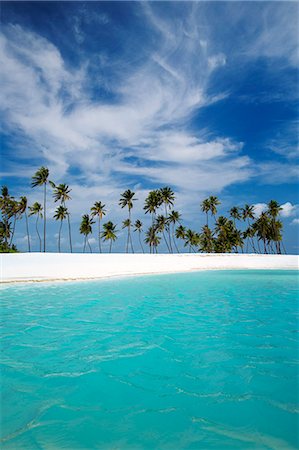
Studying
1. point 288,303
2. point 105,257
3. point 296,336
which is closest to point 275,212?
point 105,257

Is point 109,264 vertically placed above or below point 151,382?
above

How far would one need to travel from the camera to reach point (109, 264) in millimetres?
31703

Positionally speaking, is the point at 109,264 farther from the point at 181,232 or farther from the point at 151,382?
the point at 181,232

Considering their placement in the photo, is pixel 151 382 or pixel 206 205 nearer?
pixel 151 382

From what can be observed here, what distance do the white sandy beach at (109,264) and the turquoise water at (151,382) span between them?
1550 centimetres

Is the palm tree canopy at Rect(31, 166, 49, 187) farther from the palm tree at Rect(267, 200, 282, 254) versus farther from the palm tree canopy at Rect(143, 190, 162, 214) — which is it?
the palm tree at Rect(267, 200, 282, 254)

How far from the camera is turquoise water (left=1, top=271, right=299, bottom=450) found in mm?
3510

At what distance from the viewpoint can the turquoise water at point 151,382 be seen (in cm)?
351

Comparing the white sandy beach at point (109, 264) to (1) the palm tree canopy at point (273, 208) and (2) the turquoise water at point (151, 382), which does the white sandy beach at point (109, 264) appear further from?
(1) the palm tree canopy at point (273, 208)

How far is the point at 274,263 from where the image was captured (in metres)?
41.0

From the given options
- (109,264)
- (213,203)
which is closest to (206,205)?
(213,203)

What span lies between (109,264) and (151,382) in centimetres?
2723

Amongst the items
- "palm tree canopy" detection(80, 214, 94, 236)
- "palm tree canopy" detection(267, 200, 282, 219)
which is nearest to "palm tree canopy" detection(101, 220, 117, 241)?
"palm tree canopy" detection(80, 214, 94, 236)

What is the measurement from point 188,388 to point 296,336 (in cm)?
460
